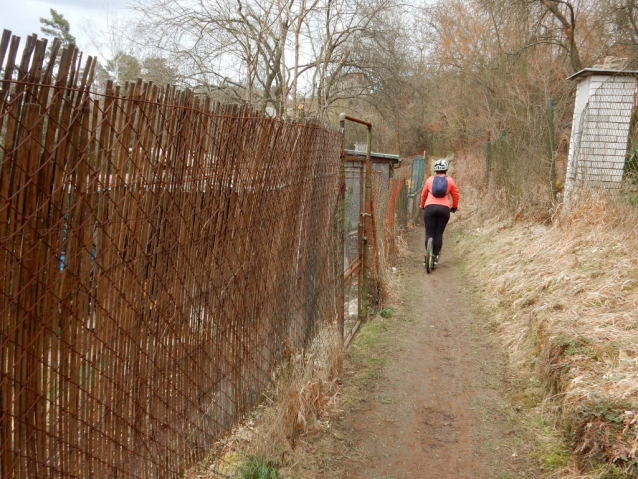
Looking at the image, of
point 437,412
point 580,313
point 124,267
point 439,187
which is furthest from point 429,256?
point 124,267

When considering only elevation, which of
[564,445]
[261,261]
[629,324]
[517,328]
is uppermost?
[261,261]

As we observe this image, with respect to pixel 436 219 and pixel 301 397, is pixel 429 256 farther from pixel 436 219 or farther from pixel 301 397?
pixel 301 397

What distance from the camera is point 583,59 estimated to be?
14.8 metres

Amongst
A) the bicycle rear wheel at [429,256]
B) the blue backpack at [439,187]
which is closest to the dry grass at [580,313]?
the bicycle rear wheel at [429,256]

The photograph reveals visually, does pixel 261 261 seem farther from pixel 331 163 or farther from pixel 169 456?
pixel 331 163

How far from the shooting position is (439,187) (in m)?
7.89

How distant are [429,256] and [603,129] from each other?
338cm

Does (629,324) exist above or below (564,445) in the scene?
above

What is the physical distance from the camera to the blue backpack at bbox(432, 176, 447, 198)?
25.9 ft


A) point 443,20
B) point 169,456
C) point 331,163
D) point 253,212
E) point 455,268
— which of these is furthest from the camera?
point 443,20

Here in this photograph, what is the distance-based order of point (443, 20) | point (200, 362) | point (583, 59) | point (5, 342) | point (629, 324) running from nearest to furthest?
1. point (5, 342)
2. point (200, 362)
3. point (629, 324)
4. point (583, 59)
5. point (443, 20)

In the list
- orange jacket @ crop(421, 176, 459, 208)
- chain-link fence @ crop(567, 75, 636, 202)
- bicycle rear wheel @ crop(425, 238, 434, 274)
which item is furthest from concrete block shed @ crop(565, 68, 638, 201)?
bicycle rear wheel @ crop(425, 238, 434, 274)

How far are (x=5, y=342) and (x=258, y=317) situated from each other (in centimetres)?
177

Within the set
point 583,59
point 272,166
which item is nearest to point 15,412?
point 272,166
